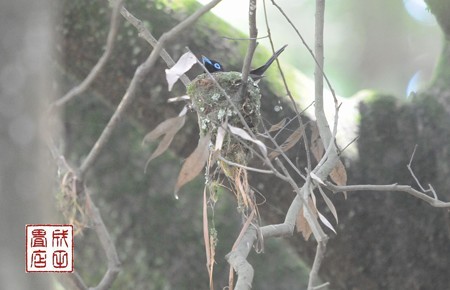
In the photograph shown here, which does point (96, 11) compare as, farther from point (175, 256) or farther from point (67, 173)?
point (67, 173)

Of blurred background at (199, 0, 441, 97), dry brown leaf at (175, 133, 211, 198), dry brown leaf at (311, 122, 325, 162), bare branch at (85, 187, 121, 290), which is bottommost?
bare branch at (85, 187, 121, 290)

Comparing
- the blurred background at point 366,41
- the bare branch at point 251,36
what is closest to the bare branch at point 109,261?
the bare branch at point 251,36

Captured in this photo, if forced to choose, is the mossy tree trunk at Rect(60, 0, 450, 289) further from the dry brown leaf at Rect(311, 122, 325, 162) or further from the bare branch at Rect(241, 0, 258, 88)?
the bare branch at Rect(241, 0, 258, 88)

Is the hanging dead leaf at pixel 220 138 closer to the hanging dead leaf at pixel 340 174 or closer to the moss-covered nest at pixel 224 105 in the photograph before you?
the moss-covered nest at pixel 224 105

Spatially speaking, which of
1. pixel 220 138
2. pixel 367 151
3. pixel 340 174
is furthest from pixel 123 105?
pixel 367 151

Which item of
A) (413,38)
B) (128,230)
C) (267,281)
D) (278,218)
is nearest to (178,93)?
(278,218)

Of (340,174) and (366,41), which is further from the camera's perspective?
(366,41)

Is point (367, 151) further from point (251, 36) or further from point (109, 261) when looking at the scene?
point (109, 261)

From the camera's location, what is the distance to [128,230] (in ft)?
8.14

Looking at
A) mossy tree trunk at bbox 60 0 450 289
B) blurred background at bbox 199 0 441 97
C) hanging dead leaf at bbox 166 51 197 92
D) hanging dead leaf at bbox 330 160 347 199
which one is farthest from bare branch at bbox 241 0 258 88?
blurred background at bbox 199 0 441 97

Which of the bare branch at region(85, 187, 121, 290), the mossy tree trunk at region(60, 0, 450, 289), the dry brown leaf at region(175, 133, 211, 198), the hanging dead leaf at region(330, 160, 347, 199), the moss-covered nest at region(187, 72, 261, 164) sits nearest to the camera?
the bare branch at region(85, 187, 121, 290)

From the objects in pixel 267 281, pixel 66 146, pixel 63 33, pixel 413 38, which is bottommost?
pixel 267 281

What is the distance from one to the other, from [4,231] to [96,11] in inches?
63.9

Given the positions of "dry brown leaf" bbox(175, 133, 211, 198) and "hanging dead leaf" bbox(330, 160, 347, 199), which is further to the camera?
"hanging dead leaf" bbox(330, 160, 347, 199)
